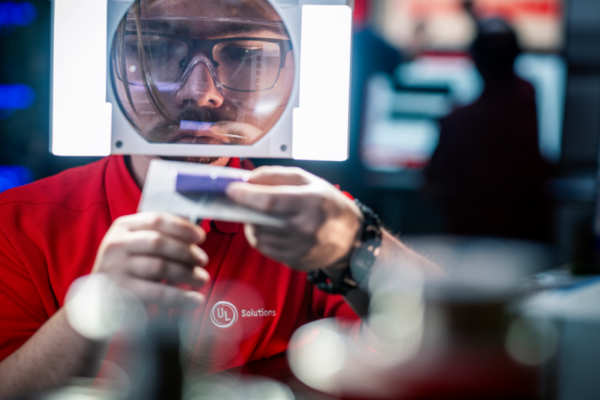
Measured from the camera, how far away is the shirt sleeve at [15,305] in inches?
27.9

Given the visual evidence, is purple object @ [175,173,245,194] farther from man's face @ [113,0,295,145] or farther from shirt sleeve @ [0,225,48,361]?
shirt sleeve @ [0,225,48,361]

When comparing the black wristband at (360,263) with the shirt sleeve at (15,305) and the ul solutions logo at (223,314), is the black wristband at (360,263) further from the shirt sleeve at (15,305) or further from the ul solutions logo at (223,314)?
the shirt sleeve at (15,305)

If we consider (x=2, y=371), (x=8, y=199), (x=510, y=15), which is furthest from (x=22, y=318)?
(x=510, y=15)

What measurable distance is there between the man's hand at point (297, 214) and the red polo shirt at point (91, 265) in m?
0.23

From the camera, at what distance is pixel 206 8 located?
0.62m

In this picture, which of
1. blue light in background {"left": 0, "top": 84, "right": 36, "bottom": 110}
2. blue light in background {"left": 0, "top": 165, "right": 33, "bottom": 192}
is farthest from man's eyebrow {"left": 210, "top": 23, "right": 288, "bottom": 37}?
blue light in background {"left": 0, "top": 84, "right": 36, "bottom": 110}

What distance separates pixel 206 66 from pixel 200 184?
235 mm

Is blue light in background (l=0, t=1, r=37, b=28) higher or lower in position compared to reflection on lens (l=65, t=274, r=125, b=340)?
higher

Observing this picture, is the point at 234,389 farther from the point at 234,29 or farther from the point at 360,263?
the point at 234,29

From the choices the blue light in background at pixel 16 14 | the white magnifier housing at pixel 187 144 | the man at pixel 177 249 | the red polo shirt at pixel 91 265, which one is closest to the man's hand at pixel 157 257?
the man at pixel 177 249

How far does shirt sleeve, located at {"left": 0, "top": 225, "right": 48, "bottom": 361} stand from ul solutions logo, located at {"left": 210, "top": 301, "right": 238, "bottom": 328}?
0.81 ft

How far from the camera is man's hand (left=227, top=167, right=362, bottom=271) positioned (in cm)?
47

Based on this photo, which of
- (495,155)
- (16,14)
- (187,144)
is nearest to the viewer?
(187,144)

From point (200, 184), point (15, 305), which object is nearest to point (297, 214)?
point (200, 184)
